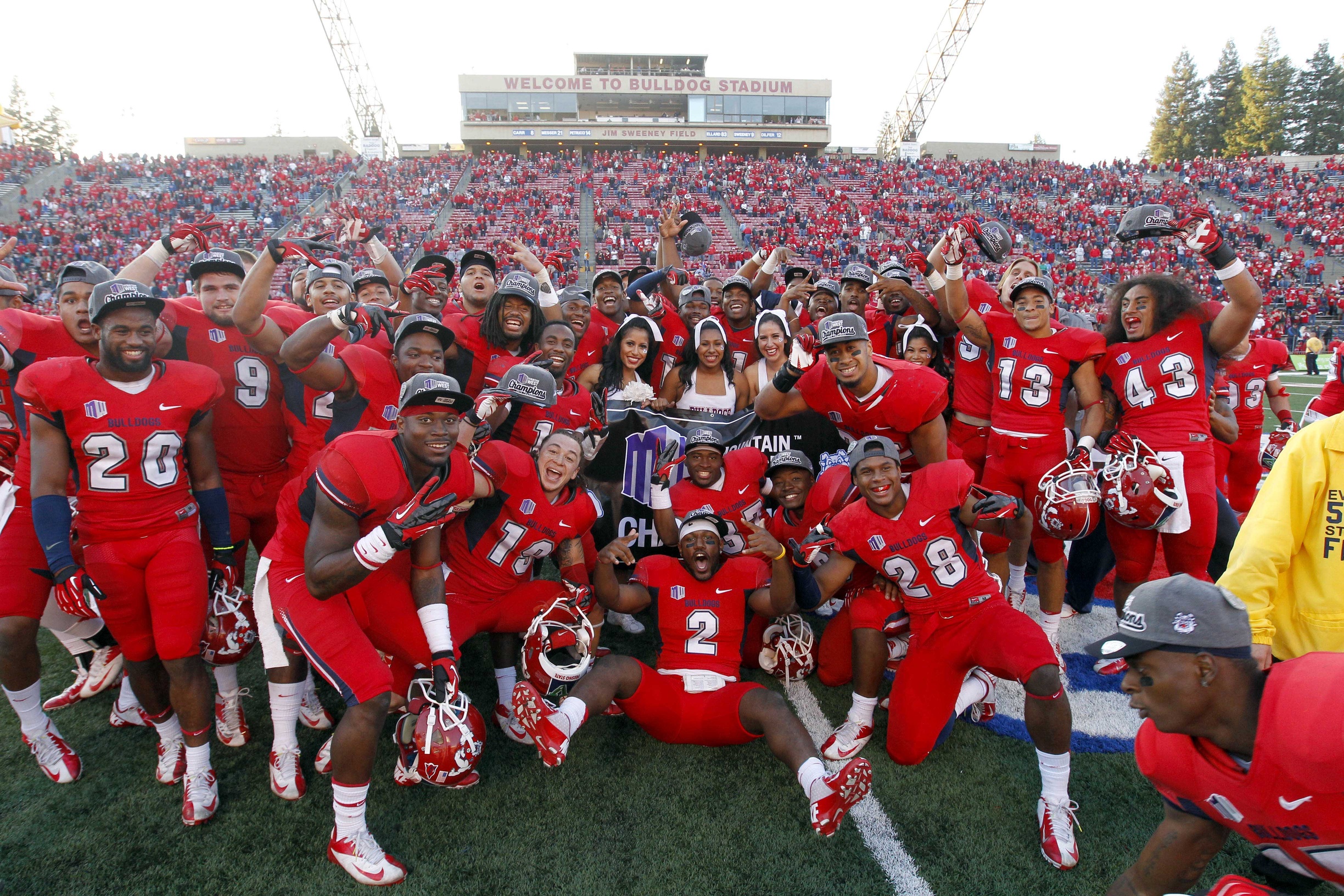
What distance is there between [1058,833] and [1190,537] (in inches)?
91.0

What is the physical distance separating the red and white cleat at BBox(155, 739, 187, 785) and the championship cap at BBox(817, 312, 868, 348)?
4.16 m

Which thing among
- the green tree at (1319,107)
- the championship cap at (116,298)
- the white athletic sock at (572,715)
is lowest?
the white athletic sock at (572,715)

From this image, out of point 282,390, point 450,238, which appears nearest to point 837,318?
point 282,390

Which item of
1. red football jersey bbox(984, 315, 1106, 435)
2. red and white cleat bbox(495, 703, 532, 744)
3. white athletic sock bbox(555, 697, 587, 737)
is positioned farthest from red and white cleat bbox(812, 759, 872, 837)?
red football jersey bbox(984, 315, 1106, 435)

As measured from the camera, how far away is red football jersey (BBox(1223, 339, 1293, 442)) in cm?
618

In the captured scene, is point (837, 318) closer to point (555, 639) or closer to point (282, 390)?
point (555, 639)

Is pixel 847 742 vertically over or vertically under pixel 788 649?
under

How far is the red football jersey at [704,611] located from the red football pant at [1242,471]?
16.1 ft

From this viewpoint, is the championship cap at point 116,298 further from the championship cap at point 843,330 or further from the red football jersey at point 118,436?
the championship cap at point 843,330

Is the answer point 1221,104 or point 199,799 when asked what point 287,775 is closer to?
point 199,799

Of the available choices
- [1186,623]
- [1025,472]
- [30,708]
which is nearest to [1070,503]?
[1025,472]

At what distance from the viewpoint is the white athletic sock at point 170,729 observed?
3652 millimetres

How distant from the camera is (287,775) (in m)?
3.50

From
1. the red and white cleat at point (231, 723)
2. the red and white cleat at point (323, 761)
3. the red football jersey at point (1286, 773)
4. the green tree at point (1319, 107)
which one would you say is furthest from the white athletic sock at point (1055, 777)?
the green tree at point (1319, 107)
